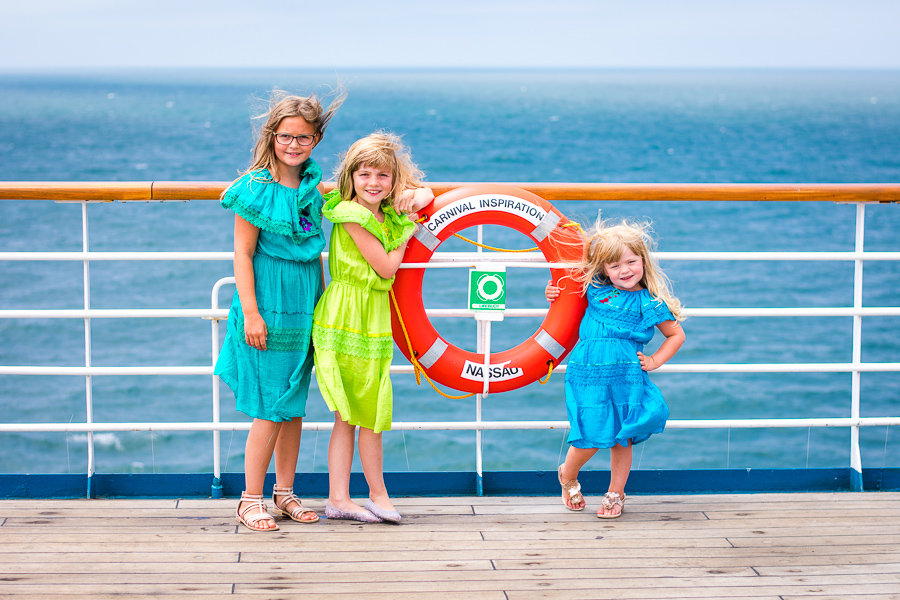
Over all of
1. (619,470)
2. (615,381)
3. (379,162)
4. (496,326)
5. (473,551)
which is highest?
(379,162)

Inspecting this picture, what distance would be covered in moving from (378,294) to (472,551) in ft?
1.79

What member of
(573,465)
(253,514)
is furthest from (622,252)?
(253,514)

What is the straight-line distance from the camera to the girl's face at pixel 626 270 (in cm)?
170

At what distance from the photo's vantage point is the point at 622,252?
1.70m

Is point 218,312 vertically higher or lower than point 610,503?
higher

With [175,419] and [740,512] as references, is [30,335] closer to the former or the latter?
[175,419]

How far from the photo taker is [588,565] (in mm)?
1537

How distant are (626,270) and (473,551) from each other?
2.11ft

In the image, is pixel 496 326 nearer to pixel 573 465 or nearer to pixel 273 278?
pixel 573 465

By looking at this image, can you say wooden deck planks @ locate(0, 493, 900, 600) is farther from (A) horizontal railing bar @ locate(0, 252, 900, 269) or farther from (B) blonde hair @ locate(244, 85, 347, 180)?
(B) blonde hair @ locate(244, 85, 347, 180)

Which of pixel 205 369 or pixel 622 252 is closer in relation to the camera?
pixel 622 252

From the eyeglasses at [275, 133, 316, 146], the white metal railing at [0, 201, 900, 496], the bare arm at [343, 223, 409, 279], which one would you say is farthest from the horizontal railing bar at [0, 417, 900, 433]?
the eyeglasses at [275, 133, 316, 146]

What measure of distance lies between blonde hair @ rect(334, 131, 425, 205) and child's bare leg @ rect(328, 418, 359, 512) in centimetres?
47

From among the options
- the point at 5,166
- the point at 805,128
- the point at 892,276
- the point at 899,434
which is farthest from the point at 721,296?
the point at 805,128
